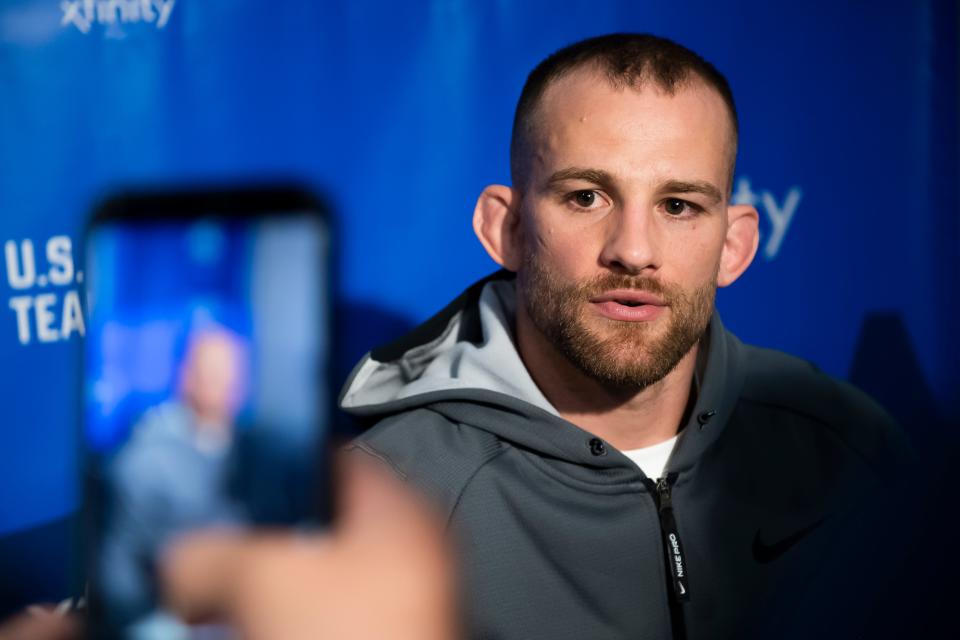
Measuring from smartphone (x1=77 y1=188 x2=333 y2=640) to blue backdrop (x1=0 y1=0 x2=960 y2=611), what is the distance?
833 millimetres

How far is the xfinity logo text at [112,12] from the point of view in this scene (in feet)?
4.69

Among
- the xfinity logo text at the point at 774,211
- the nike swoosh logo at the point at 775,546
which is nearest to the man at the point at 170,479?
the nike swoosh logo at the point at 775,546

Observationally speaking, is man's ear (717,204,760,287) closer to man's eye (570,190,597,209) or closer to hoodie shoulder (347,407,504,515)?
man's eye (570,190,597,209)

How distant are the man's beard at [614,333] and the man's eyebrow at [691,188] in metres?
0.11

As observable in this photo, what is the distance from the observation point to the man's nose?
3.32 feet

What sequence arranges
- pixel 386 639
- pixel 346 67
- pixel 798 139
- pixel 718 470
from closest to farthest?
pixel 386 639
pixel 718 470
pixel 346 67
pixel 798 139

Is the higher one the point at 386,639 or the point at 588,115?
the point at 588,115

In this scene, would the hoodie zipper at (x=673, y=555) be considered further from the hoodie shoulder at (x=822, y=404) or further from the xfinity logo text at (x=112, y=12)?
the xfinity logo text at (x=112, y=12)

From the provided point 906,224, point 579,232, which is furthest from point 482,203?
point 906,224

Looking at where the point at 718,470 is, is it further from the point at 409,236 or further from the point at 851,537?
the point at 409,236

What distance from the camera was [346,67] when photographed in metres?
1.55

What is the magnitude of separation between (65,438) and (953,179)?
1718 millimetres

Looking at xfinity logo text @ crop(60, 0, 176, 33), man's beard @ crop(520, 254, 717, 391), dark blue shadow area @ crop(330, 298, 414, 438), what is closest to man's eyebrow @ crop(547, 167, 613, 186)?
man's beard @ crop(520, 254, 717, 391)

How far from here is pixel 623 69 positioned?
1.08m
